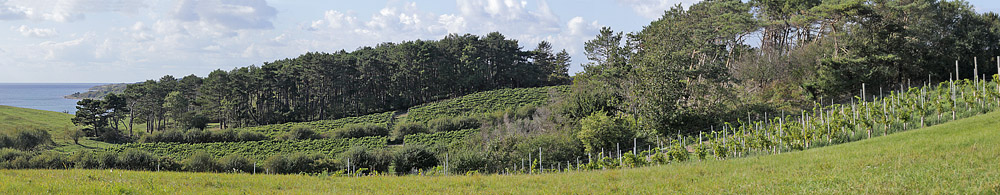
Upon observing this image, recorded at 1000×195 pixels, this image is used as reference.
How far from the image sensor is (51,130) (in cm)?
6331

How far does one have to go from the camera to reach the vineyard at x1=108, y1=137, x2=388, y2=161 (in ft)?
169

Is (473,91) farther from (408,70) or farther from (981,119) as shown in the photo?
(981,119)

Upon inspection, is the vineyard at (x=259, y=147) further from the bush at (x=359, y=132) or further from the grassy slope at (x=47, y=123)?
the grassy slope at (x=47, y=123)

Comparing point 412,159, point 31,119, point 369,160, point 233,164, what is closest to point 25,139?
point 31,119

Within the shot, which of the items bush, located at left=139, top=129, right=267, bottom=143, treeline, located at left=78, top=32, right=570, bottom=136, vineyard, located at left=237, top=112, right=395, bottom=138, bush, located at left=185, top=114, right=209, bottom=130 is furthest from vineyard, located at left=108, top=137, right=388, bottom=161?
treeline, located at left=78, top=32, right=570, bottom=136

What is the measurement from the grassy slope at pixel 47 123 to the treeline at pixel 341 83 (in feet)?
26.5

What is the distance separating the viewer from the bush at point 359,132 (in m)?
58.9

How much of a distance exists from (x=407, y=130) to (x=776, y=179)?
2006 inches

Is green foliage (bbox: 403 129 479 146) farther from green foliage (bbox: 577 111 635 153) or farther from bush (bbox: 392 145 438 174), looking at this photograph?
green foliage (bbox: 577 111 635 153)

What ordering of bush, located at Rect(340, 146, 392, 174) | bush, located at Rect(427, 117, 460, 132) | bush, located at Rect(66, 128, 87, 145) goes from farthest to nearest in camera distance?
1. bush, located at Rect(66, 128, 87, 145)
2. bush, located at Rect(427, 117, 460, 132)
3. bush, located at Rect(340, 146, 392, 174)

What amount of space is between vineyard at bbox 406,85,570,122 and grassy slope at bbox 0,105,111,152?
35.7 m

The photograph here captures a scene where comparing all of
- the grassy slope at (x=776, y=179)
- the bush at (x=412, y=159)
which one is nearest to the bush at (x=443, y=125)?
the bush at (x=412, y=159)

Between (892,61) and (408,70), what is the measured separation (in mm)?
69208

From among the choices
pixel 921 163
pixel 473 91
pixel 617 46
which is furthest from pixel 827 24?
pixel 473 91
